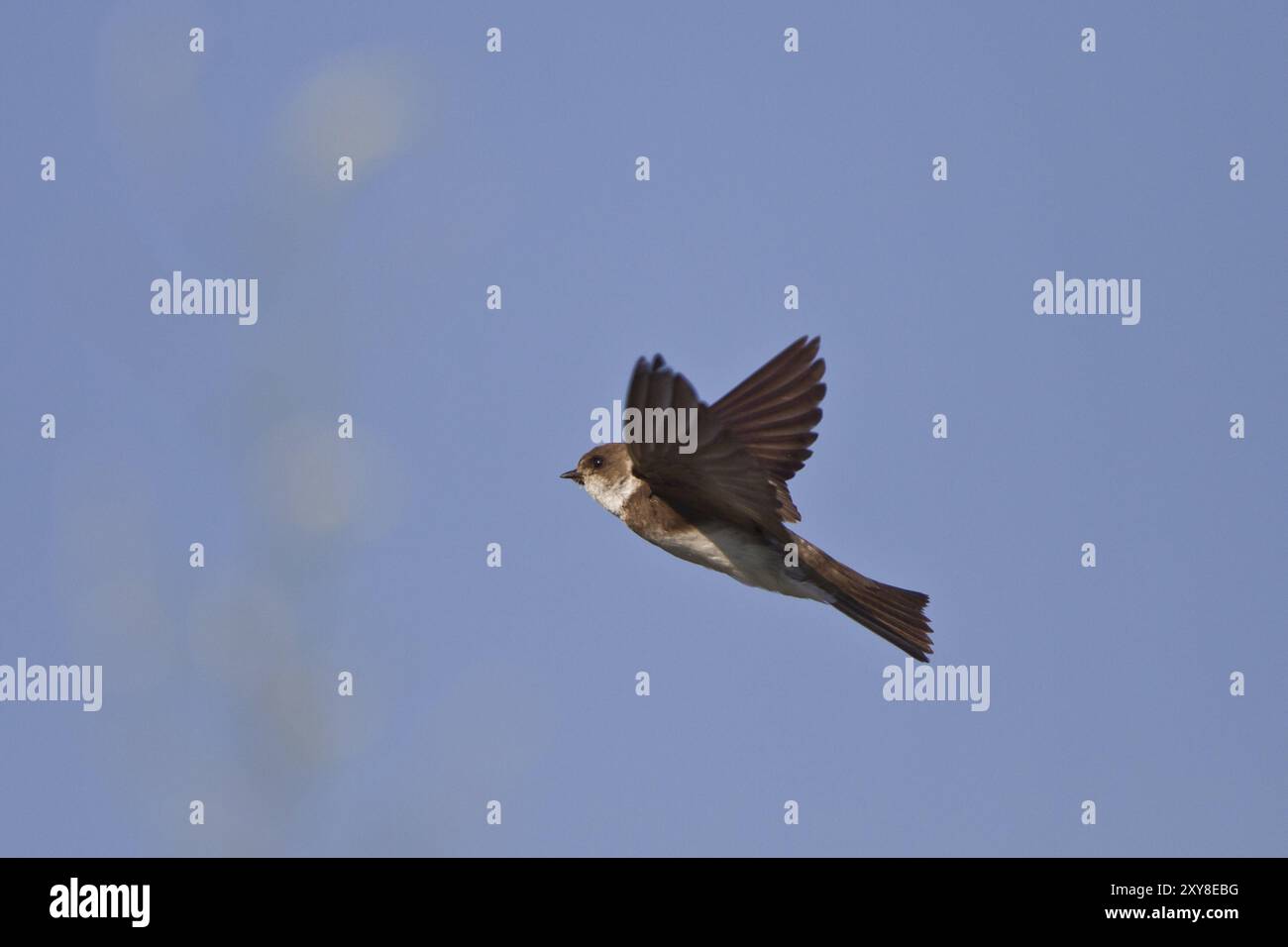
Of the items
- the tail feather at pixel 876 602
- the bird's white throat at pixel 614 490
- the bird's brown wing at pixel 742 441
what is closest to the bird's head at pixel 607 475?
the bird's white throat at pixel 614 490

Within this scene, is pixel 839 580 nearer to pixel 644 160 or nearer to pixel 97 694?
pixel 644 160

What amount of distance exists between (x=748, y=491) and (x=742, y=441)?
1.26 meters

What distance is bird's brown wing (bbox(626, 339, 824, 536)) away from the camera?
6.02 meters

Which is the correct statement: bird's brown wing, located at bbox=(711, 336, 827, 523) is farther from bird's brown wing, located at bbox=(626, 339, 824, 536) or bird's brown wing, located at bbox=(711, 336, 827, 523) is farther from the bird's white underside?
the bird's white underside

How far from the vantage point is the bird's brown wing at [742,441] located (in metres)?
6.02

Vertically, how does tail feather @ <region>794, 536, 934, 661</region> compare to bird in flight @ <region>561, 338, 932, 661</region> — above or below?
below

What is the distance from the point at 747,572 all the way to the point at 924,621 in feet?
3.17

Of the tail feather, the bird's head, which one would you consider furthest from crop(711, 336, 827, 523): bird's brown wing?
the bird's head

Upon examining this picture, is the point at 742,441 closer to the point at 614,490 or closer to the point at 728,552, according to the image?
the point at 614,490

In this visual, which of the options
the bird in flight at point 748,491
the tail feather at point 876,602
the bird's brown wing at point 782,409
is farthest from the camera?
the bird's brown wing at point 782,409

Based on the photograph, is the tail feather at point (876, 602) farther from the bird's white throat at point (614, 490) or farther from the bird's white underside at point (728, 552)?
the bird's white throat at point (614, 490)
